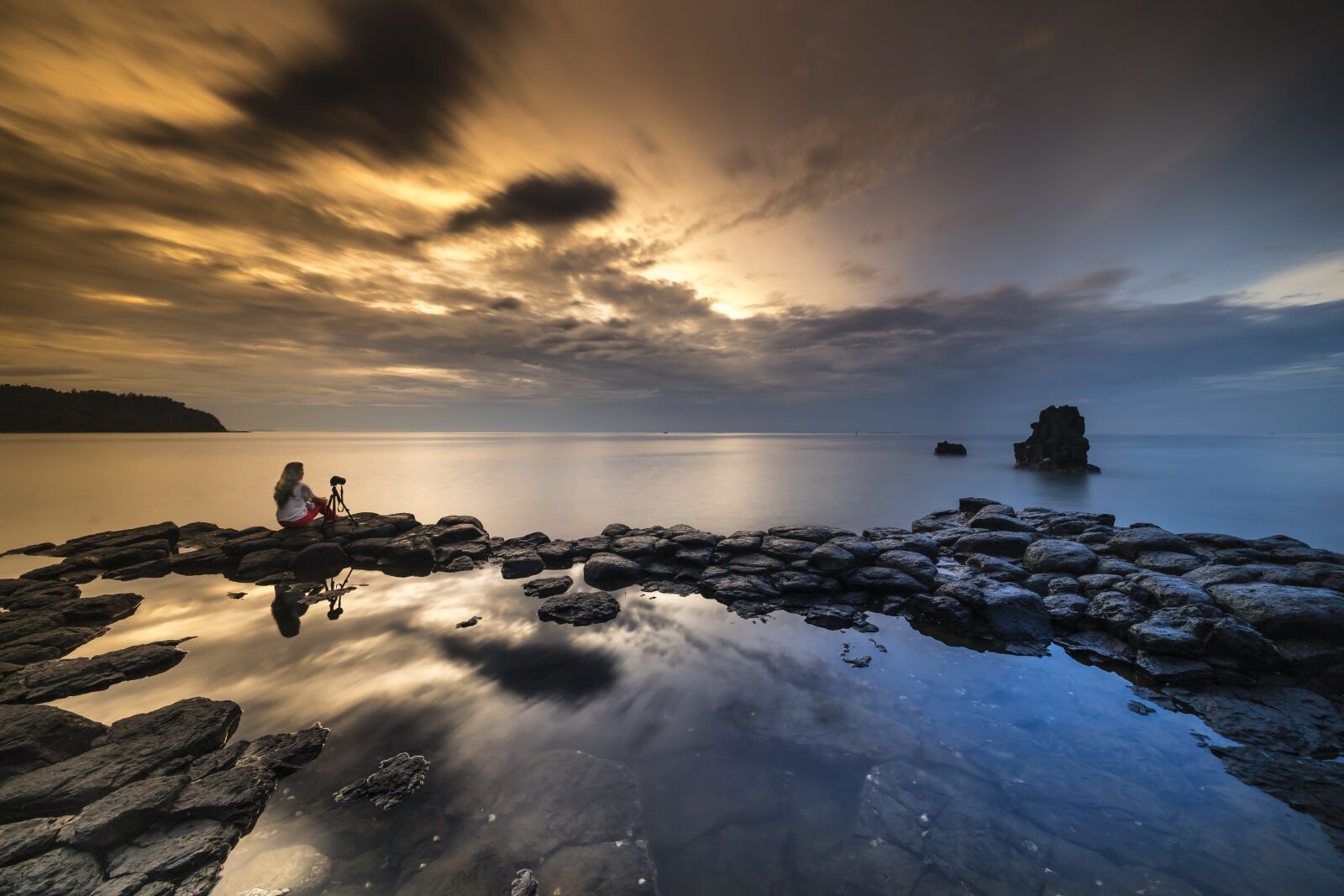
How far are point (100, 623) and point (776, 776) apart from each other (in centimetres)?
1675

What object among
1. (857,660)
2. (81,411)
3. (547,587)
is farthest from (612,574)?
(81,411)

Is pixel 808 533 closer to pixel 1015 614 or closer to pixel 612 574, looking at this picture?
pixel 1015 614

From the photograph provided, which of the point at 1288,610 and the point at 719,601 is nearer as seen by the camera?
the point at 1288,610

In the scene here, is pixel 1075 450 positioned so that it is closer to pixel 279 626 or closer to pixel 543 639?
pixel 543 639

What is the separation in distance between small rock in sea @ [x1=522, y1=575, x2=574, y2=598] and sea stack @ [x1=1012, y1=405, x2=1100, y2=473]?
246 ft

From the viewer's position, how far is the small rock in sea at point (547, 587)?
14.1 meters

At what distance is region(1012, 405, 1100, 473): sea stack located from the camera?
6259 centimetres

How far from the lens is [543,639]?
Answer: 11.0 meters

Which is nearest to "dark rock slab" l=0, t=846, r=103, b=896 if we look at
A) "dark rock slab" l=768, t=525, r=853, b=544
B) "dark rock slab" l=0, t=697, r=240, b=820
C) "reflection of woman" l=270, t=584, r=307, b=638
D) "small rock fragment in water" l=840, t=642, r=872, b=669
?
"dark rock slab" l=0, t=697, r=240, b=820

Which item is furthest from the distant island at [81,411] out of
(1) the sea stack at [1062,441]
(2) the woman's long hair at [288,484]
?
(1) the sea stack at [1062,441]

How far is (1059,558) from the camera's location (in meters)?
14.5

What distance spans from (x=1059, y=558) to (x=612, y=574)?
46.9 feet

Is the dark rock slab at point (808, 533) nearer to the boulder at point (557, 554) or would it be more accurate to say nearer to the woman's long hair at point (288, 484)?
the boulder at point (557, 554)

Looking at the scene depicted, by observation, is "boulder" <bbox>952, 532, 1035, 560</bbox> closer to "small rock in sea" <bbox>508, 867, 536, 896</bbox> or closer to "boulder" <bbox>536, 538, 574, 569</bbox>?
"boulder" <bbox>536, 538, 574, 569</bbox>
